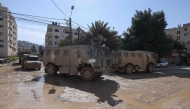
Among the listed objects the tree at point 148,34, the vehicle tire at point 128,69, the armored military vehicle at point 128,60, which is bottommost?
the vehicle tire at point 128,69

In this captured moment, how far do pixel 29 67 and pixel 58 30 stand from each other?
175 feet

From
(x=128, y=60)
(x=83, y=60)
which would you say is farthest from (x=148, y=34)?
(x=83, y=60)

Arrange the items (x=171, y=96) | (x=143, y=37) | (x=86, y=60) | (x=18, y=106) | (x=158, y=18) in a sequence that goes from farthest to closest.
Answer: (x=158, y=18)
(x=143, y=37)
(x=86, y=60)
(x=171, y=96)
(x=18, y=106)

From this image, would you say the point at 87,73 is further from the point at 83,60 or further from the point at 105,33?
the point at 105,33

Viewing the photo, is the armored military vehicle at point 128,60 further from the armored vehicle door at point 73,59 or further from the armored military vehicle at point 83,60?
the armored vehicle door at point 73,59

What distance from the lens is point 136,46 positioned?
26984 millimetres

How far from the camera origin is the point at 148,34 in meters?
26.1

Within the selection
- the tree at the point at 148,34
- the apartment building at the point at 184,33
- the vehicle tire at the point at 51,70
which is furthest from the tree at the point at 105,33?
the apartment building at the point at 184,33

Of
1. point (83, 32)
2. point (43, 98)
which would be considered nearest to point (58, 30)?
point (83, 32)

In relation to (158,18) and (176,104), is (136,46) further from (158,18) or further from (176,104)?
(176,104)

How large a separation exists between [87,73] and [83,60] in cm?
101

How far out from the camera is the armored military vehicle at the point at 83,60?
11.3 metres

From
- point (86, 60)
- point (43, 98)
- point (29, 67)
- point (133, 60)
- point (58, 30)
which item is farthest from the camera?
point (58, 30)

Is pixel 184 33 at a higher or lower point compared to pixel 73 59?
higher
